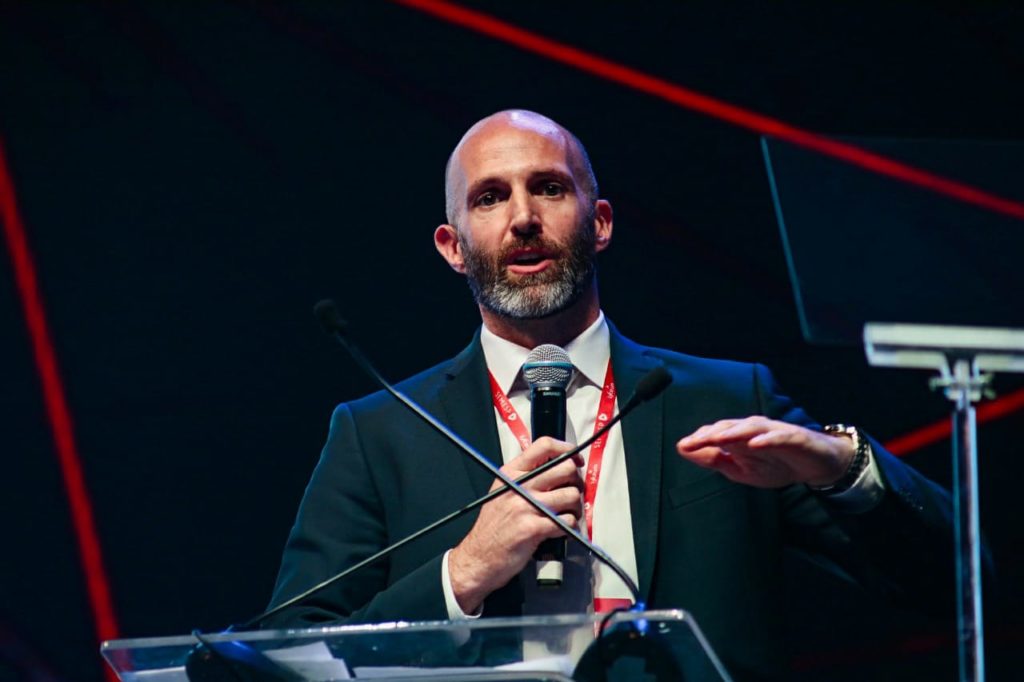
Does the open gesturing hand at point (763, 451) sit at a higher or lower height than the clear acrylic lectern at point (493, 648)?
higher

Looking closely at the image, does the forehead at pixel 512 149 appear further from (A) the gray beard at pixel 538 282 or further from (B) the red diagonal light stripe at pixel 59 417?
(B) the red diagonal light stripe at pixel 59 417

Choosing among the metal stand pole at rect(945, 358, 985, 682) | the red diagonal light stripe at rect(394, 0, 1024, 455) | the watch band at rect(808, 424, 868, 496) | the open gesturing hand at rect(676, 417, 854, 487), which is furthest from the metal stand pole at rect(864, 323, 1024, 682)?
the red diagonal light stripe at rect(394, 0, 1024, 455)

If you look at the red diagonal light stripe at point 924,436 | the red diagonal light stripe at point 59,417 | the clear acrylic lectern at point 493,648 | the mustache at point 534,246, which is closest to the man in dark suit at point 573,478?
the mustache at point 534,246

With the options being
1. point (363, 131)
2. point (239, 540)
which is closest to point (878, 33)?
point (363, 131)

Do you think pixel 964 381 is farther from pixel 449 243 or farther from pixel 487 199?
pixel 449 243

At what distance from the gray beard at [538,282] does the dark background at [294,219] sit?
835mm

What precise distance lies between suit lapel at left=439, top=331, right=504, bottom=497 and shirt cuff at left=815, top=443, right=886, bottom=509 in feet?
1.91

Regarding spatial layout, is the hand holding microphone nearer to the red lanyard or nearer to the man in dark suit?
the man in dark suit

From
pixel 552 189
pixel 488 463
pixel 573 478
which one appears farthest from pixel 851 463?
pixel 552 189

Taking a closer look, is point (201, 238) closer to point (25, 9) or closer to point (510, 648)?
point (25, 9)

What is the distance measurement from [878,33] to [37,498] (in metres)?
2.39

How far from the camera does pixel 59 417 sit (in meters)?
3.42

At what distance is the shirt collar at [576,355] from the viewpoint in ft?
8.02

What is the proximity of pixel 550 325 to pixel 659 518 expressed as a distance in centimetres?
45
